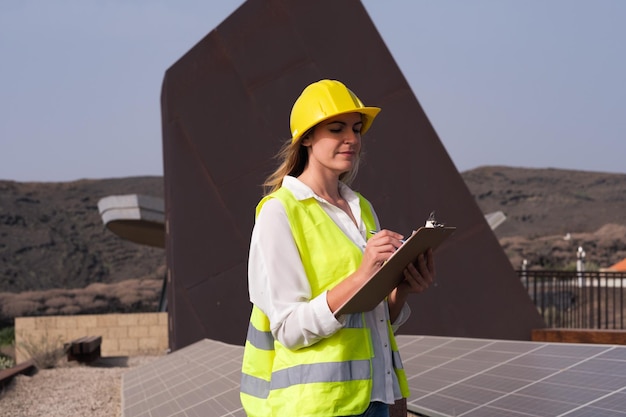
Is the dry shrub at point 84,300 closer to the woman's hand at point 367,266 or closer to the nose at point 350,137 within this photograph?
the nose at point 350,137

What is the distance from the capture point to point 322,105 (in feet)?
8.07

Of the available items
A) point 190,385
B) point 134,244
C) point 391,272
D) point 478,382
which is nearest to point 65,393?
point 190,385

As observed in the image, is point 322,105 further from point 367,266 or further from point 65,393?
point 65,393

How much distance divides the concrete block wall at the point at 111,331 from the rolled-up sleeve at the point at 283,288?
48.1 feet

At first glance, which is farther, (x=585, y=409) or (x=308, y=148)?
(x=585, y=409)

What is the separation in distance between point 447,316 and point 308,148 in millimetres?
5513

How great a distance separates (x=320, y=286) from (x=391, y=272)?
0.20 metres

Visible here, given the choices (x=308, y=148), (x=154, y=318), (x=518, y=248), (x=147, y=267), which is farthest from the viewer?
(x=147, y=267)

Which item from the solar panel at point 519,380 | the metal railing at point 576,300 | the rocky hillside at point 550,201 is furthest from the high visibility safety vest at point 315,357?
the rocky hillside at point 550,201

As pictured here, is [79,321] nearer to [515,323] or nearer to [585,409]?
[515,323]

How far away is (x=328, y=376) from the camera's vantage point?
228cm

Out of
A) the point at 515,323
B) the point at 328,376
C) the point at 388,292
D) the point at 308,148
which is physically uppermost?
the point at 308,148

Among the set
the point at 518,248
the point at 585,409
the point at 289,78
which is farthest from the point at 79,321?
the point at 518,248

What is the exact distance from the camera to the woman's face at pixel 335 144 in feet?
8.18
